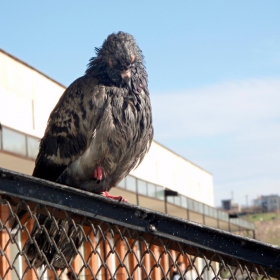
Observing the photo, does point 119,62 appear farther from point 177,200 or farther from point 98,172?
point 177,200

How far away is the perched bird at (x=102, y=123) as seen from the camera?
6.63 meters

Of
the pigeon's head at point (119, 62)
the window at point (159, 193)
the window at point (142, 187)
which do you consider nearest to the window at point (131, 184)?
the window at point (142, 187)

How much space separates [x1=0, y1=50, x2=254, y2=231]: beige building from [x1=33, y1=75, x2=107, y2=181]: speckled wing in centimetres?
582

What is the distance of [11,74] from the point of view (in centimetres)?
1619

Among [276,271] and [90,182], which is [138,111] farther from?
[276,271]

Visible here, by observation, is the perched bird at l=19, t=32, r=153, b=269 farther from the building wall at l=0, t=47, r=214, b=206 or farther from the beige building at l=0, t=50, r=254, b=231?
the building wall at l=0, t=47, r=214, b=206

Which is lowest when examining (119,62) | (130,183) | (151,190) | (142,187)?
(119,62)

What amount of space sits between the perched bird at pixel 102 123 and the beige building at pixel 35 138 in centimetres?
591

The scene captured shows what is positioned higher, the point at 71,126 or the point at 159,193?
the point at 159,193

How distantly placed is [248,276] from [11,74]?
535 inches

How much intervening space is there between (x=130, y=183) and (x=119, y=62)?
12.4 meters

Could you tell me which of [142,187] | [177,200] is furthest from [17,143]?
[177,200]

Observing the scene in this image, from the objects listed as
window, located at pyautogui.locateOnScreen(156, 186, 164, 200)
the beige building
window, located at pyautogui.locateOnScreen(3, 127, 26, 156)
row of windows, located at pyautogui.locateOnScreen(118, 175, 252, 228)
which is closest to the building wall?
the beige building

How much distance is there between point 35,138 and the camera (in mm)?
14117
